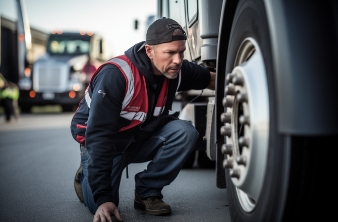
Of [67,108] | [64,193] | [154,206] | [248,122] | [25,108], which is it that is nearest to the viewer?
[248,122]

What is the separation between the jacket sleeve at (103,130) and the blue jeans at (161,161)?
0.36 m

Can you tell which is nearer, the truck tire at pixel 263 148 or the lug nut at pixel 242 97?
the truck tire at pixel 263 148

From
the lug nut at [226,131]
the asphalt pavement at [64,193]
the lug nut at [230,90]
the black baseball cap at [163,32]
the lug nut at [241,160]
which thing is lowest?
the asphalt pavement at [64,193]

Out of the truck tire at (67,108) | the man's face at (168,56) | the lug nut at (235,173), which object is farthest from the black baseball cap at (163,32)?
the truck tire at (67,108)

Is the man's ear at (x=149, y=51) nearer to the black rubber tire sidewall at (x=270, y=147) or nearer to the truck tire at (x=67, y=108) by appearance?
the black rubber tire sidewall at (x=270, y=147)

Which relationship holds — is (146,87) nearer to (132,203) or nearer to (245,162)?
(132,203)

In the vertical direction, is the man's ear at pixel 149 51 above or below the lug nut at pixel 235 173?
above

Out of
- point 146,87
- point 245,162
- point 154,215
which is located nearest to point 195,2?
point 146,87

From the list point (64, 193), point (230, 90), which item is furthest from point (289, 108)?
point (64, 193)

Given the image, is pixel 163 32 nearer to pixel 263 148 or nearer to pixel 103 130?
pixel 103 130

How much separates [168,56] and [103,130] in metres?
0.56

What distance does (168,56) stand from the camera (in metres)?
3.09

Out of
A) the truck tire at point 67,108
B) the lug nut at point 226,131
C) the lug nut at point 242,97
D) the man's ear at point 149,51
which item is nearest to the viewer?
the lug nut at point 242,97

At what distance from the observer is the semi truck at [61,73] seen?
19.4 metres
